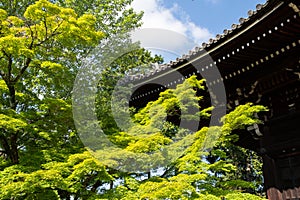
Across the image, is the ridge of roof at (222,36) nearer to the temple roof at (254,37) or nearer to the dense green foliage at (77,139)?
the temple roof at (254,37)

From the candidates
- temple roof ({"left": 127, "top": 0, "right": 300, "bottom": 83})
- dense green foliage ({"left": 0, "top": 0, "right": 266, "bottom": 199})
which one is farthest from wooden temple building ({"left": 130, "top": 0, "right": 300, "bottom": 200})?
dense green foliage ({"left": 0, "top": 0, "right": 266, "bottom": 199})

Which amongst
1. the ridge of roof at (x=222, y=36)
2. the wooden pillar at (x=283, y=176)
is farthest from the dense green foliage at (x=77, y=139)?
the ridge of roof at (x=222, y=36)

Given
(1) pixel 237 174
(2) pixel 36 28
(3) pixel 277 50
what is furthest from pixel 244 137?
(1) pixel 237 174

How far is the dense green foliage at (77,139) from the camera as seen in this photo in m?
4.80

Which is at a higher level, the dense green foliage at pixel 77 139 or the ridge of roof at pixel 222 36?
the ridge of roof at pixel 222 36

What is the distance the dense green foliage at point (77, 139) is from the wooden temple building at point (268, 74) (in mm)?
369

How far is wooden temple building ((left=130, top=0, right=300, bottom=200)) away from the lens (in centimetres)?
453

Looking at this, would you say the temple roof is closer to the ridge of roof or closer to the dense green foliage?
the ridge of roof

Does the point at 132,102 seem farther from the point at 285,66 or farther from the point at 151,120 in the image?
the point at 285,66

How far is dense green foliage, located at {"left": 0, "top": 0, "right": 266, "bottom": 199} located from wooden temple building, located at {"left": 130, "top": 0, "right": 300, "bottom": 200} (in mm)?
369

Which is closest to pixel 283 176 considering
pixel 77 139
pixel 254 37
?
pixel 254 37

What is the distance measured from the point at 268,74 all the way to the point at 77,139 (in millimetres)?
3641

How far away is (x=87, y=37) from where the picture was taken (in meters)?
6.16

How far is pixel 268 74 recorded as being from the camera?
5.29 meters
